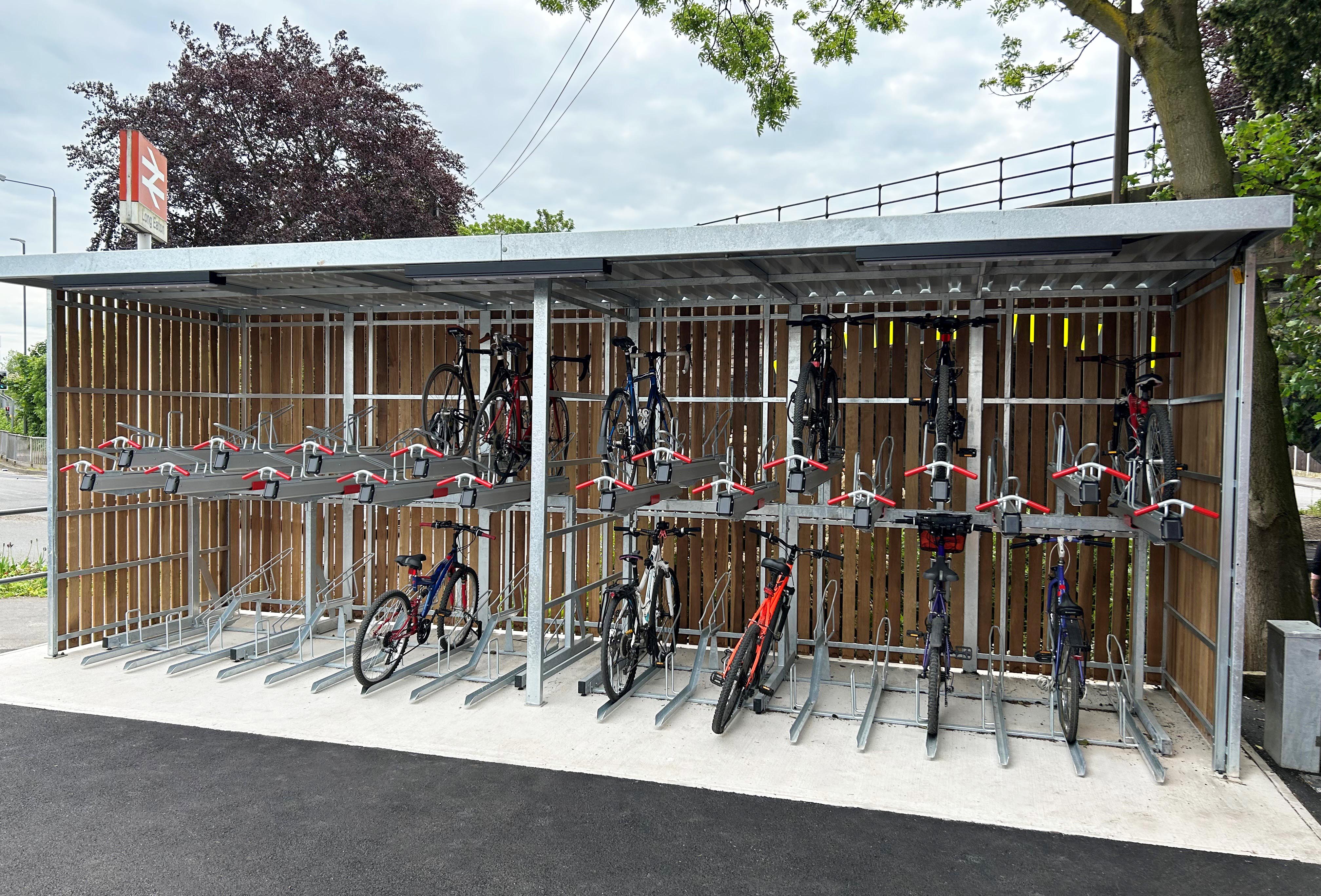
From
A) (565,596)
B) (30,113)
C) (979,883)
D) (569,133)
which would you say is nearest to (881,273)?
(565,596)

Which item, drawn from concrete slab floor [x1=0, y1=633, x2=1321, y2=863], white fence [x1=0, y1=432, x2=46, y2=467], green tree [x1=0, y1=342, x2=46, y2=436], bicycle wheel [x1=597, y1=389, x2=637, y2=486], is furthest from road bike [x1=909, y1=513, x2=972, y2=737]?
green tree [x1=0, y1=342, x2=46, y2=436]

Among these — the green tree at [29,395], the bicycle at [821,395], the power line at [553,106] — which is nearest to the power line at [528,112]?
the power line at [553,106]

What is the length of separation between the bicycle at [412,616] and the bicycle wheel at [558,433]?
2.74 feet

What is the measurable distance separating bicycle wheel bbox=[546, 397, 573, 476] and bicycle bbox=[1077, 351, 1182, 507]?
3.64 m

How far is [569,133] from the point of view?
25188mm

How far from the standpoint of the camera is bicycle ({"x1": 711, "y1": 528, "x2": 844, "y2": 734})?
189 inches

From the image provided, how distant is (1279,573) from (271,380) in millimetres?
8236

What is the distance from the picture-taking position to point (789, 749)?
479cm

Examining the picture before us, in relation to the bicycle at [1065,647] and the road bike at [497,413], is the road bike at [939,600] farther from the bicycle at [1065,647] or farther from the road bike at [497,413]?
the road bike at [497,413]

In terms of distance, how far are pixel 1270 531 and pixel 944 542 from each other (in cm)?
278

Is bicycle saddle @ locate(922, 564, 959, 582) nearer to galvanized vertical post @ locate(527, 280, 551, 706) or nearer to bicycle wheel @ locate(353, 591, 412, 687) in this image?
galvanized vertical post @ locate(527, 280, 551, 706)

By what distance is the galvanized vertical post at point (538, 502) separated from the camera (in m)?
5.35

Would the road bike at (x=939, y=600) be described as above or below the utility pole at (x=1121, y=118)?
below

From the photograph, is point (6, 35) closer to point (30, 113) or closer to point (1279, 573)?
point (30, 113)
